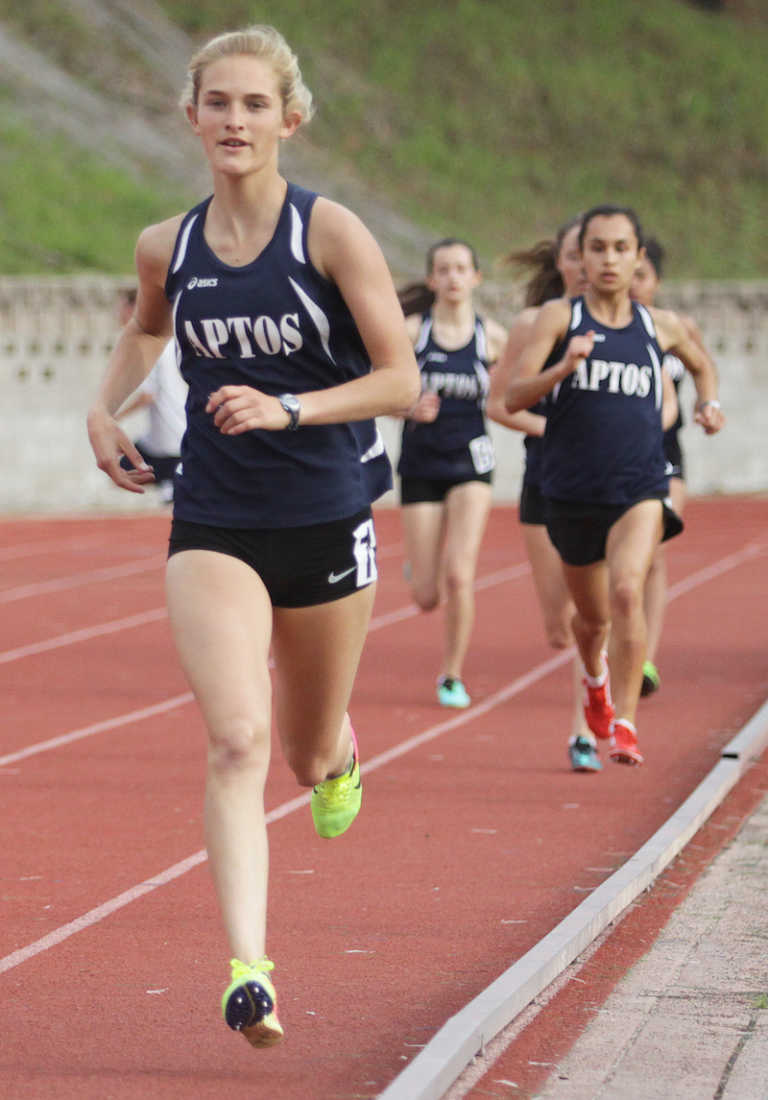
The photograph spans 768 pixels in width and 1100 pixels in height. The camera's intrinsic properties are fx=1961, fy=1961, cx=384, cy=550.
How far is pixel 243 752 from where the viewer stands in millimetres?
3869

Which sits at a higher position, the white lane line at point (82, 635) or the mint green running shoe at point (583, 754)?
the mint green running shoe at point (583, 754)

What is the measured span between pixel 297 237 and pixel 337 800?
4.84 ft

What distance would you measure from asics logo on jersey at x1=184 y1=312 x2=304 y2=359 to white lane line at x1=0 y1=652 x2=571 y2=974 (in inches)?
69.2

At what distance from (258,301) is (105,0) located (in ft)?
130

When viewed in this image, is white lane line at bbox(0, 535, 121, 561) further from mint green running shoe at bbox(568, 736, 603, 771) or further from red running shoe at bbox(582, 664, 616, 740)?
red running shoe at bbox(582, 664, 616, 740)

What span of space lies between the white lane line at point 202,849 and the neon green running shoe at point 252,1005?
137 centimetres

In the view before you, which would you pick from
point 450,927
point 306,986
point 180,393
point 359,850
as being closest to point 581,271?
point 180,393

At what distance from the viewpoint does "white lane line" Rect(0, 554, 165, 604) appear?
15.9 m

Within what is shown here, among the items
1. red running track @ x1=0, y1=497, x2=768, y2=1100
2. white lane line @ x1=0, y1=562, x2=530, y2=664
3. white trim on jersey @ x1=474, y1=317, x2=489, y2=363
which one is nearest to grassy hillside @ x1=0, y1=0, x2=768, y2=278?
white lane line @ x1=0, y1=562, x2=530, y2=664

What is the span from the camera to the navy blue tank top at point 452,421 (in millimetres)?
9844

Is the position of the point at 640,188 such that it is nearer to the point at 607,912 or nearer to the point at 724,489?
the point at 724,489

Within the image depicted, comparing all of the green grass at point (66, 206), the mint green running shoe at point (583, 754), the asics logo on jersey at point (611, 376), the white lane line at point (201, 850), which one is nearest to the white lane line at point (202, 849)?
the white lane line at point (201, 850)

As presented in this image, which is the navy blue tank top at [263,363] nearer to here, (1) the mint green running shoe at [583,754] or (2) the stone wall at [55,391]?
(1) the mint green running shoe at [583,754]

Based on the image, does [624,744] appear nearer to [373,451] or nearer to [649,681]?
[649,681]
